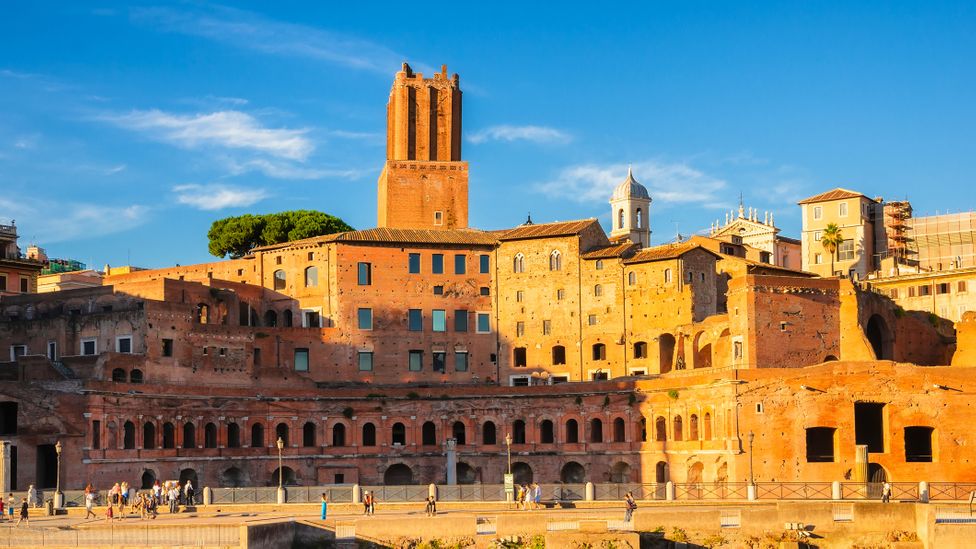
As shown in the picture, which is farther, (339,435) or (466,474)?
(466,474)

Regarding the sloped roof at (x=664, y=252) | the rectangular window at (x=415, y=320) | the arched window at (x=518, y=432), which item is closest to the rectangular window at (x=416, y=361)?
the rectangular window at (x=415, y=320)

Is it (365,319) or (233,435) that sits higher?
(365,319)

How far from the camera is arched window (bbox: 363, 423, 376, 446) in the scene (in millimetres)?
79125

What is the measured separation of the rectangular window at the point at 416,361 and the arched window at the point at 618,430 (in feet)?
42.7

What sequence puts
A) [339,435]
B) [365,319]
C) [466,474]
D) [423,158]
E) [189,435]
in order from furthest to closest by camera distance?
[423,158], [365,319], [466,474], [339,435], [189,435]

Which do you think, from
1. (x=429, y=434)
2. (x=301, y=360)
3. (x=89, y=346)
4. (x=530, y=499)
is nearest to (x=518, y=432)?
(x=429, y=434)

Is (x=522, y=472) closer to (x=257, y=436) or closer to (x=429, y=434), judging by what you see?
(x=429, y=434)

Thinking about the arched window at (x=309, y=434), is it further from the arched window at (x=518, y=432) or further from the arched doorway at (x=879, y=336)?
the arched doorway at (x=879, y=336)

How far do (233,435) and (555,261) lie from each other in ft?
70.2

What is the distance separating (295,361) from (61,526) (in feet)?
109

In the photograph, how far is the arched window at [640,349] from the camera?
81925 mm

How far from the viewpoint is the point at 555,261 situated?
8525 centimetres

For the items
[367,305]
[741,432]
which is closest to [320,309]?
[367,305]

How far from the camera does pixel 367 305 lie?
274 ft
